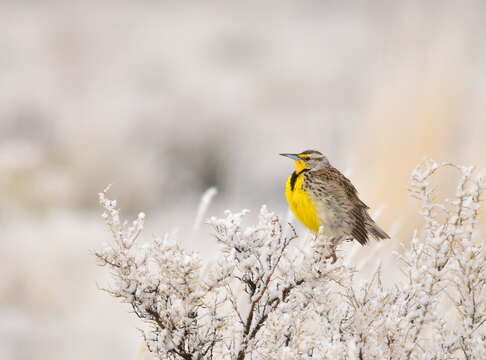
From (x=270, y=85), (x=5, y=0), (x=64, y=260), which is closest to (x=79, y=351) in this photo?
(x=64, y=260)

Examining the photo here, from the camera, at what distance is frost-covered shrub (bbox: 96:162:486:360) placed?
1299mm

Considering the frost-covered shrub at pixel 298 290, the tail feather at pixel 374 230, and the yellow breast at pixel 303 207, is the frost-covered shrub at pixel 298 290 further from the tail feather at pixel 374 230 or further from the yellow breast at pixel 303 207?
the tail feather at pixel 374 230

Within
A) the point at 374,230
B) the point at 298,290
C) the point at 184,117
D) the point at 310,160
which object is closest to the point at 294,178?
the point at 310,160

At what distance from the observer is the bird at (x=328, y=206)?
1.73m

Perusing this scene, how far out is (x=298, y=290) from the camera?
1.37 metres

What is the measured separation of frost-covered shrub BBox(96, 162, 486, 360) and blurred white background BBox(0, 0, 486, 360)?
1.58 feet

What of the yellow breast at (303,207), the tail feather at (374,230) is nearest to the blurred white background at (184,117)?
the yellow breast at (303,207)

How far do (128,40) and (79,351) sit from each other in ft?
→ 28.1

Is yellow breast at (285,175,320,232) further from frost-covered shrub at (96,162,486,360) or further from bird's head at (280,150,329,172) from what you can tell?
frost-covered shrub at (96,162,486,360)

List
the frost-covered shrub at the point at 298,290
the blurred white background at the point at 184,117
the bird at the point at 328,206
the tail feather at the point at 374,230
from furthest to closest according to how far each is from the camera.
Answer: the blurred white background at the point at 184,117
the tail feather at the point at 374,230
the bird at the point at 328,206
the frost-covered shrub at the point at 298,290

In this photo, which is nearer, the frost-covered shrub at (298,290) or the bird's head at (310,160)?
the frost-covered shrub at (298,290)

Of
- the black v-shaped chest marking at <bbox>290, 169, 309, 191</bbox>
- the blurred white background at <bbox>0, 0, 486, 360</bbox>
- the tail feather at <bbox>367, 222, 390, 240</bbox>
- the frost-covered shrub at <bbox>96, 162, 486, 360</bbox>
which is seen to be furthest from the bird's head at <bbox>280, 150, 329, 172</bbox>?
the frost-covered shrub at <bbox>96, 162, 486, 360</bbox>

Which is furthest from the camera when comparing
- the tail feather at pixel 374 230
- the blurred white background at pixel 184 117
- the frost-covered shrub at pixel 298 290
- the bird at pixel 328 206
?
the blurred white background at pixel 184 117

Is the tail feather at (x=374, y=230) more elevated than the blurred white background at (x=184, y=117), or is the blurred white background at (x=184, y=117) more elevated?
the blurred white background at (x=184, y=117)
